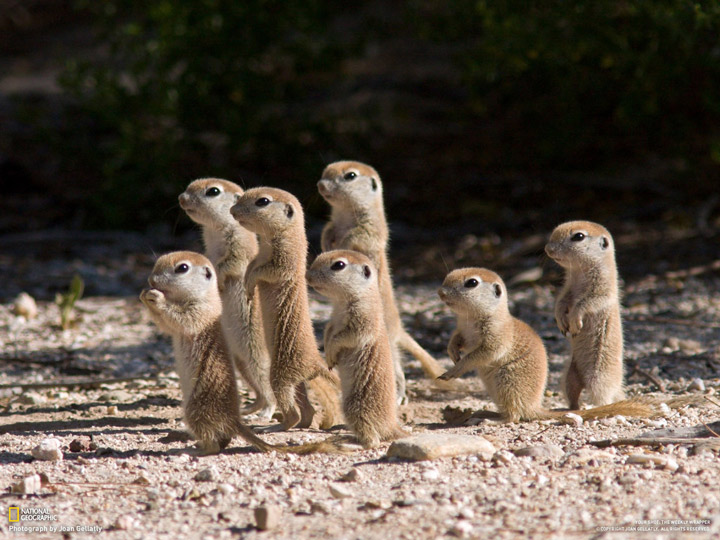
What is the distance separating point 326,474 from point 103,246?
23.4 feet

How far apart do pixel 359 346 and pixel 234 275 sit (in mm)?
1191

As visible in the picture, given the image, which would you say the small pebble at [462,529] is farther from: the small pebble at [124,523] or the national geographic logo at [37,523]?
the national geographic logo at [37,523]

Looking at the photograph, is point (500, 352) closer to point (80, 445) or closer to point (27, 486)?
point (80, 445)

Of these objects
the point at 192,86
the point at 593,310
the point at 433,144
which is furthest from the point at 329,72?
the point at 593,310

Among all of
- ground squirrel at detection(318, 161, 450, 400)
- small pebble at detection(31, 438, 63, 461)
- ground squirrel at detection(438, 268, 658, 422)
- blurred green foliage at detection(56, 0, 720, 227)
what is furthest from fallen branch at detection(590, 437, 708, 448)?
blurred green foliage at detection(56, 0, 720, 227)

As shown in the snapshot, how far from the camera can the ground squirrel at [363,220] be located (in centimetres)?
614

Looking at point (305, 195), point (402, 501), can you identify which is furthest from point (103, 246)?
point (402, 501)

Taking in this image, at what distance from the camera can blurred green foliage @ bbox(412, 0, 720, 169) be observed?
8.72 m

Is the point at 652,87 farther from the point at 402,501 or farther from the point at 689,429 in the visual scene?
the point at 402,501

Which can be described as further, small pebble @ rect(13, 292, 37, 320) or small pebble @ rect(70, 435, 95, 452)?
small pebble @ rect(13, 292, 37, 320)

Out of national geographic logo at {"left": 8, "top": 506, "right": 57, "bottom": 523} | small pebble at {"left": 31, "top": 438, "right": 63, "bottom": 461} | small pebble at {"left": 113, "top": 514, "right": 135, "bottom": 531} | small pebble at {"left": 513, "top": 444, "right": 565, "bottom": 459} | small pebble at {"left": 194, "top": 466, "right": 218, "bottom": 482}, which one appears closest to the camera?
small pebble at {"left": 113, "top": 514, "right": 135, "bottom": 531}

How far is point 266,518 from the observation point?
3.64m

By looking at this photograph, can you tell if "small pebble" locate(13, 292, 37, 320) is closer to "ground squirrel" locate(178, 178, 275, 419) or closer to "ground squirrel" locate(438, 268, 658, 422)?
"ground squirrel" locate(178, 178, 275, 419)

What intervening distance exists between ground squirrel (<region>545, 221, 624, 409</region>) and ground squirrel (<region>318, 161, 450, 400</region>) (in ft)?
3.45
